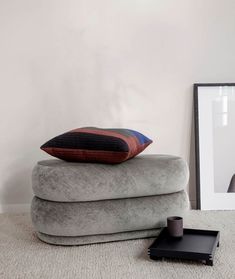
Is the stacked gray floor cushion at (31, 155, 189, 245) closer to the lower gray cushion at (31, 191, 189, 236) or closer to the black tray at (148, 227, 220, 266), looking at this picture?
the lower gray cushion at (31, 191, 189, 236)

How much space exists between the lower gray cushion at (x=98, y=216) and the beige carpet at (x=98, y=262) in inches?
3.2

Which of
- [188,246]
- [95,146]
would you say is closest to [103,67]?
[95,146]

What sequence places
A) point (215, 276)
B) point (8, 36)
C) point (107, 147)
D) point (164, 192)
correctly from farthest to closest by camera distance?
point (8, 36) → point (164, 192) → point (107, 147) → point (215, 276)

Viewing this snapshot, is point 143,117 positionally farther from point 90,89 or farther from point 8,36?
point 8,36

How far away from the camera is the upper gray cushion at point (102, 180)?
1784 millimetres

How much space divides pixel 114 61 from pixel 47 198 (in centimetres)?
107

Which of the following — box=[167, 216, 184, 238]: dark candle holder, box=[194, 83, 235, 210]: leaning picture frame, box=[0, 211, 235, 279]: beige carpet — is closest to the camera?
box=[0, 211, 235, 279]: beige carpet

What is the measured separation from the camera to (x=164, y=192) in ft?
6.28

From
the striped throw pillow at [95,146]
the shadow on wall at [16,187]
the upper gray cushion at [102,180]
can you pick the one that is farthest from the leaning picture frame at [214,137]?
the shadow on wall at [16,187]

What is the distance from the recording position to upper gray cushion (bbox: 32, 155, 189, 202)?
1.78 metres

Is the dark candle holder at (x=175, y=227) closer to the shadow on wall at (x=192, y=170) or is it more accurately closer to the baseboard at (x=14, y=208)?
the shadow on wall at (x=192, y=170)

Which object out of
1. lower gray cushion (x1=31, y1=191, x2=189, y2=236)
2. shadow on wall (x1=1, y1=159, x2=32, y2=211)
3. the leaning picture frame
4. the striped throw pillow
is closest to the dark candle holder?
lower gray cushion (x1=31, y1=191, x2=189, y2=236)

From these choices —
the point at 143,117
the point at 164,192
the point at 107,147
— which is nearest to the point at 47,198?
the point at 107,147

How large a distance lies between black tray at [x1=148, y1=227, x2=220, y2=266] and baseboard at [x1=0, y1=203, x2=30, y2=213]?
108cm
